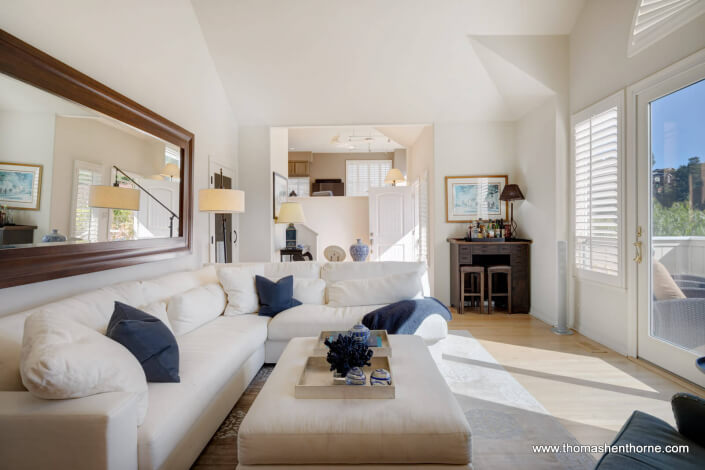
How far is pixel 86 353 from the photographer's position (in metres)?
1.40

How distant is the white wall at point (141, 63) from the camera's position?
2.18m

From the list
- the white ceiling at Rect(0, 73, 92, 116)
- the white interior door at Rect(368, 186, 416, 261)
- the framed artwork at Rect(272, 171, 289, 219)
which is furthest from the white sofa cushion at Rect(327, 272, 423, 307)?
the white interior door at Rect(368, 186, 416, 261)

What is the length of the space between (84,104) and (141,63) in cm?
90

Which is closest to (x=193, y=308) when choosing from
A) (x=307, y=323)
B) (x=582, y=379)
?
(x=307, y=323)

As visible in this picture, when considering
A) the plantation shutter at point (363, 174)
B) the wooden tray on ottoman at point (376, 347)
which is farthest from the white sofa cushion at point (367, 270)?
the plantation shutter at point (363, 174)

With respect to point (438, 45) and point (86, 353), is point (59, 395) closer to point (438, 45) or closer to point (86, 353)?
point (86, 353)

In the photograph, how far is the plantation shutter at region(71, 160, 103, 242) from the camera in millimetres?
2400

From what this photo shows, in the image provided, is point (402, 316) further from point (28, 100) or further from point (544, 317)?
point (28, 100)

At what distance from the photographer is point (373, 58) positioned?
14.9 ft

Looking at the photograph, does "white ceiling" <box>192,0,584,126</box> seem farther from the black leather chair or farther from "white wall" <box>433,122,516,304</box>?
the black leather chair

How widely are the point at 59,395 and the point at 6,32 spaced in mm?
1865

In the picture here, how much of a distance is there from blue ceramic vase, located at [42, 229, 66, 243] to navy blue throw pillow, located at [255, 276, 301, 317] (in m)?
1.49

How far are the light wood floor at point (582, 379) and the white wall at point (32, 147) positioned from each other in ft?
10.7

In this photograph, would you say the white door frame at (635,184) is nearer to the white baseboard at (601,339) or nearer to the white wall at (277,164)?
the white baseboard at (601,339)
